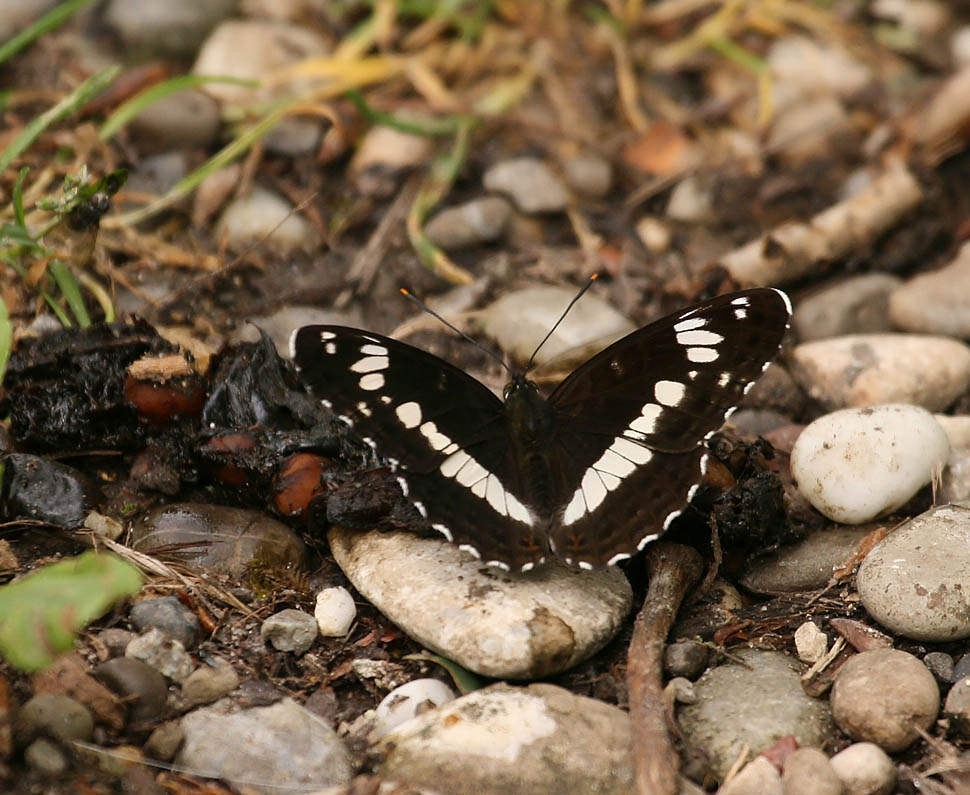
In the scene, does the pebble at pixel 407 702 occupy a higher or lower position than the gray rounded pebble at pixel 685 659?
higher

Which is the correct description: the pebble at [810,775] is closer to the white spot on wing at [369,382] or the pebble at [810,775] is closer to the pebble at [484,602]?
the pebble at [484,602]

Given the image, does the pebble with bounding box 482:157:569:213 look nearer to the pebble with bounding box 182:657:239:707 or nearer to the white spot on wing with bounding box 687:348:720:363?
the white spot on wing with bounding box 687:348:720:363

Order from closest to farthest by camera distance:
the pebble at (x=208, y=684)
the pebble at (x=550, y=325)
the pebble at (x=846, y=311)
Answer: the pebble at (x=208, y=684), the pebble at (x=550, y=325), the pebble at (x=846, y=311)

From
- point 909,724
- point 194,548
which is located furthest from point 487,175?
point 909,724

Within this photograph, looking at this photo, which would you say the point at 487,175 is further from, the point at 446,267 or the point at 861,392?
the point at 861,392

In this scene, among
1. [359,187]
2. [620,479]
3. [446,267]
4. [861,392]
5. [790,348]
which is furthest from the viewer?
[359,187]

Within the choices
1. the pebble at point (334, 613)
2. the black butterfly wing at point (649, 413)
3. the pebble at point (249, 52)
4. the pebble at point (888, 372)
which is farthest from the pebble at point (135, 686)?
the pebble at point (249, 52)
